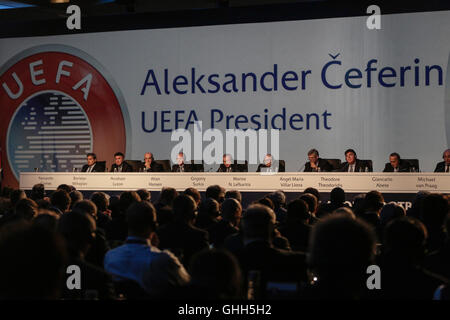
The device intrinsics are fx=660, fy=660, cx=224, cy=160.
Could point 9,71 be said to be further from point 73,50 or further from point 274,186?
point 274,186

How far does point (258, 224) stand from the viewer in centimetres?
319

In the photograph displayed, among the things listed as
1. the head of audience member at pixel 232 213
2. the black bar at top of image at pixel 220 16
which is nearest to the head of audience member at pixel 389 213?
the head of audience member at pixel 232 213

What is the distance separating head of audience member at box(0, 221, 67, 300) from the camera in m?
1.36

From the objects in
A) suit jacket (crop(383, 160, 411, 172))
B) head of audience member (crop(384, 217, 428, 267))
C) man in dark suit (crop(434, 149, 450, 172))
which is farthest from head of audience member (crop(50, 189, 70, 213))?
man in dark suit (crop(434, 149, 450, 172))

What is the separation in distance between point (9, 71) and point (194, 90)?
437 cm

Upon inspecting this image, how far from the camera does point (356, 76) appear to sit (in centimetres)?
1192

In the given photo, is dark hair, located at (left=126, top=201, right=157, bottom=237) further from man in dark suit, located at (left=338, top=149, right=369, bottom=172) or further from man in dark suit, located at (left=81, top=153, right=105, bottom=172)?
man in dark suit, located at (left=81, top=153, right=105, bottom=172)

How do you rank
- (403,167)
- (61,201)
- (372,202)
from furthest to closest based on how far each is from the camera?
1. (403,167)
2. (61,201)
3. (372,202)

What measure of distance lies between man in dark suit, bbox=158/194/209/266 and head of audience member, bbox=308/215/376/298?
2388 mm

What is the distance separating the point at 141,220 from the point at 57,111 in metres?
11.3

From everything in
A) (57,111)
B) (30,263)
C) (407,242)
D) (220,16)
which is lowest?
(407,242)

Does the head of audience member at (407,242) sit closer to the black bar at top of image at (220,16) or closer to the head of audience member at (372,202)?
the head of audience member at (372,202)

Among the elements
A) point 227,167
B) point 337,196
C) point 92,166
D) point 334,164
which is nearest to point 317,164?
point 334,164

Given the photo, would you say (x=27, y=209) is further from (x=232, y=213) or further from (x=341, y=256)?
(x=341, y=256)
